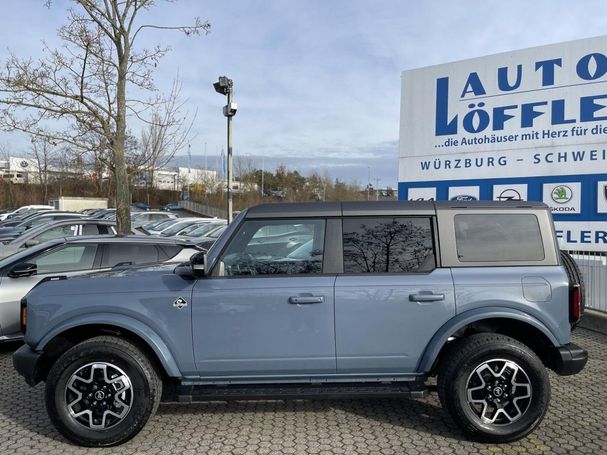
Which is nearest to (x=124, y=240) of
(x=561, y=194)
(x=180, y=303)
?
(x=180, y=303)

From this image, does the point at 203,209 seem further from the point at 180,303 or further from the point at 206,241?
the point at 180,303

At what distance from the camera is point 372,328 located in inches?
139

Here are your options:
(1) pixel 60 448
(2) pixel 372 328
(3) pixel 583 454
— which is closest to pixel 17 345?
(1) pixel 60 448

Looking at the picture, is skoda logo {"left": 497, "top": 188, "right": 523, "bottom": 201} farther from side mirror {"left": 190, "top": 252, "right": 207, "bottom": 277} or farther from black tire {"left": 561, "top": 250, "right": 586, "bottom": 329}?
side mirror {"left": 190, "top": 252, "right": 207, "bottom": 277}

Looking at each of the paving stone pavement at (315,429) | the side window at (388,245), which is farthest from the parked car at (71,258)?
the side window at (388,245)

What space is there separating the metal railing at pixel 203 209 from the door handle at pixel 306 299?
4788cm

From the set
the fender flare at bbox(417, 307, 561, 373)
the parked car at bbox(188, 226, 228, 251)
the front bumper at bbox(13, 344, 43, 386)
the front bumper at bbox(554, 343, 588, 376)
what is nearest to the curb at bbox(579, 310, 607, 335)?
the front bumper at bbox(554, 343, 588, 376)

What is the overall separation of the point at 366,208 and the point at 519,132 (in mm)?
6183

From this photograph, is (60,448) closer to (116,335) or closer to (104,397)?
(104,397)

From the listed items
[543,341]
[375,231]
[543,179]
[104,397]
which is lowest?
[104,397]

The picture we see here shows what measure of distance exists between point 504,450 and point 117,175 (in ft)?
30.7

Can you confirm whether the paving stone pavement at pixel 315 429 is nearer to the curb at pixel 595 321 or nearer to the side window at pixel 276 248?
the side window at pixel 276 248

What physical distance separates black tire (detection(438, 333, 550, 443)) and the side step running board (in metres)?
0.26

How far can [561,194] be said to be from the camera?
8.29 metres
